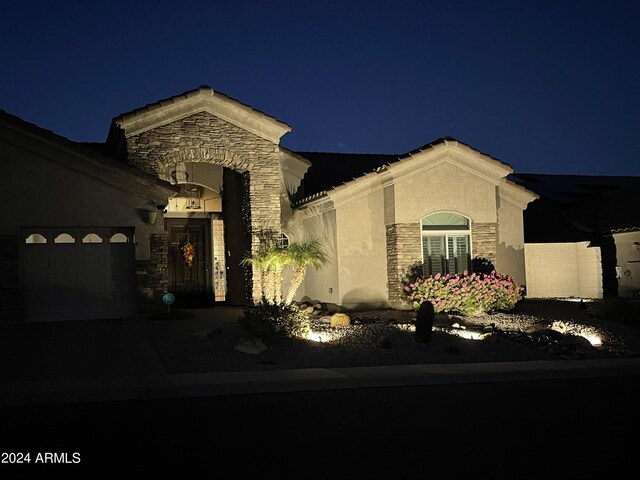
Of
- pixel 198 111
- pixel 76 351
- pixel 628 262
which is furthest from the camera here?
pixel 628 262

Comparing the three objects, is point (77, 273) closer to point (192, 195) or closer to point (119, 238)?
point (119, 238)

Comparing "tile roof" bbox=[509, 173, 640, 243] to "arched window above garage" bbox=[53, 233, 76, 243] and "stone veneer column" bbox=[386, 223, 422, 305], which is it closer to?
"stone veneer column" bbox=[386, 223, 422, 305]

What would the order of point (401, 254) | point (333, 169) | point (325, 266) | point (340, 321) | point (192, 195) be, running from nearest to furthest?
point (340, 321) → point (401, 254) → point (325, 266) → point (192, 195) → point (333, 169)

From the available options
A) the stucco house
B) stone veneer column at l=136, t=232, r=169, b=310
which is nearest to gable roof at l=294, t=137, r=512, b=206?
the stucco house

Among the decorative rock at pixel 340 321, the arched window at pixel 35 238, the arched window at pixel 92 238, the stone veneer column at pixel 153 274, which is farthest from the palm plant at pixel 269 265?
the arched window at pixel 35 238

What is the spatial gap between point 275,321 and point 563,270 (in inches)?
551

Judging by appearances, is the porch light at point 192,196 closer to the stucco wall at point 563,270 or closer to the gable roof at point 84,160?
the gable roof at point 84,160

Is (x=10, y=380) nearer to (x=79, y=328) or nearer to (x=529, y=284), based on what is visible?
(x=79, y=328)

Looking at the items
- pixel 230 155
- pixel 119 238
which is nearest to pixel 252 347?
pixel 119 238

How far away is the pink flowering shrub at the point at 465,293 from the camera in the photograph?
19.3 metres

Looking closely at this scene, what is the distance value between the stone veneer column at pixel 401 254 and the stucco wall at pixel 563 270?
18.5 ft

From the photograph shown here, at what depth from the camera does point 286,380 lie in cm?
1156

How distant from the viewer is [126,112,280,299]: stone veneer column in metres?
19.7

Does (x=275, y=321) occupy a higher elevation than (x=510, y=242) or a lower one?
lower
